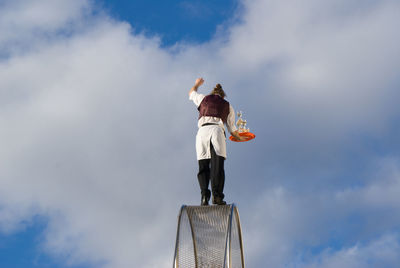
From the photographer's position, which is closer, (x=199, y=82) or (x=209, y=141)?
(x=209, y=141)

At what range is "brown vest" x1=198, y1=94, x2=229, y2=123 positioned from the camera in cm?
1739

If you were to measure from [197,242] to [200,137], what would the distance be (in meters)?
2.92

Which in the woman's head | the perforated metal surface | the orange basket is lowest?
the perforated metal surface

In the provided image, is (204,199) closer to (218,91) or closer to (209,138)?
(209,138)

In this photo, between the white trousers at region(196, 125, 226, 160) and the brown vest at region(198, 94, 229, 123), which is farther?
the brown vest at region(198, 94, 229, 123)

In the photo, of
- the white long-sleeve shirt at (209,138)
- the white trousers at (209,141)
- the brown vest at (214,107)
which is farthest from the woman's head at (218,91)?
the white trousers at (209,141)

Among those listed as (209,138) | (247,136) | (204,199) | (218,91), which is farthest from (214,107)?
(204,199)

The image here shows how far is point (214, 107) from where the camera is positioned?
17391 mm

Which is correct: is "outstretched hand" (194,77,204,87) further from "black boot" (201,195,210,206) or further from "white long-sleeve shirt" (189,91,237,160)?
"black boot" (201,195,210,206)

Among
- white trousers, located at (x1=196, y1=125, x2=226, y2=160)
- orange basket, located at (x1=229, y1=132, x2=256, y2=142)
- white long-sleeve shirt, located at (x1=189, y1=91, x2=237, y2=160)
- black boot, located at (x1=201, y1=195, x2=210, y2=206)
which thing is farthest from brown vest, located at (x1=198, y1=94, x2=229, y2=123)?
black boot, located at (x1=201, y1=195, x2=210, y2=206)

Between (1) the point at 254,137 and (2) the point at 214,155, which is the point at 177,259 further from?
(1) the point at 254,137

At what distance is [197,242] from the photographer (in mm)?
16391

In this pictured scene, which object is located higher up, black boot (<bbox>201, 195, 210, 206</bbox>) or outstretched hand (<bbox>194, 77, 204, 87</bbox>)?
outstretched hand (<bbox>194, 77, 204, 87</bbox>)

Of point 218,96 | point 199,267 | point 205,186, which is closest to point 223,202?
point 205,186
